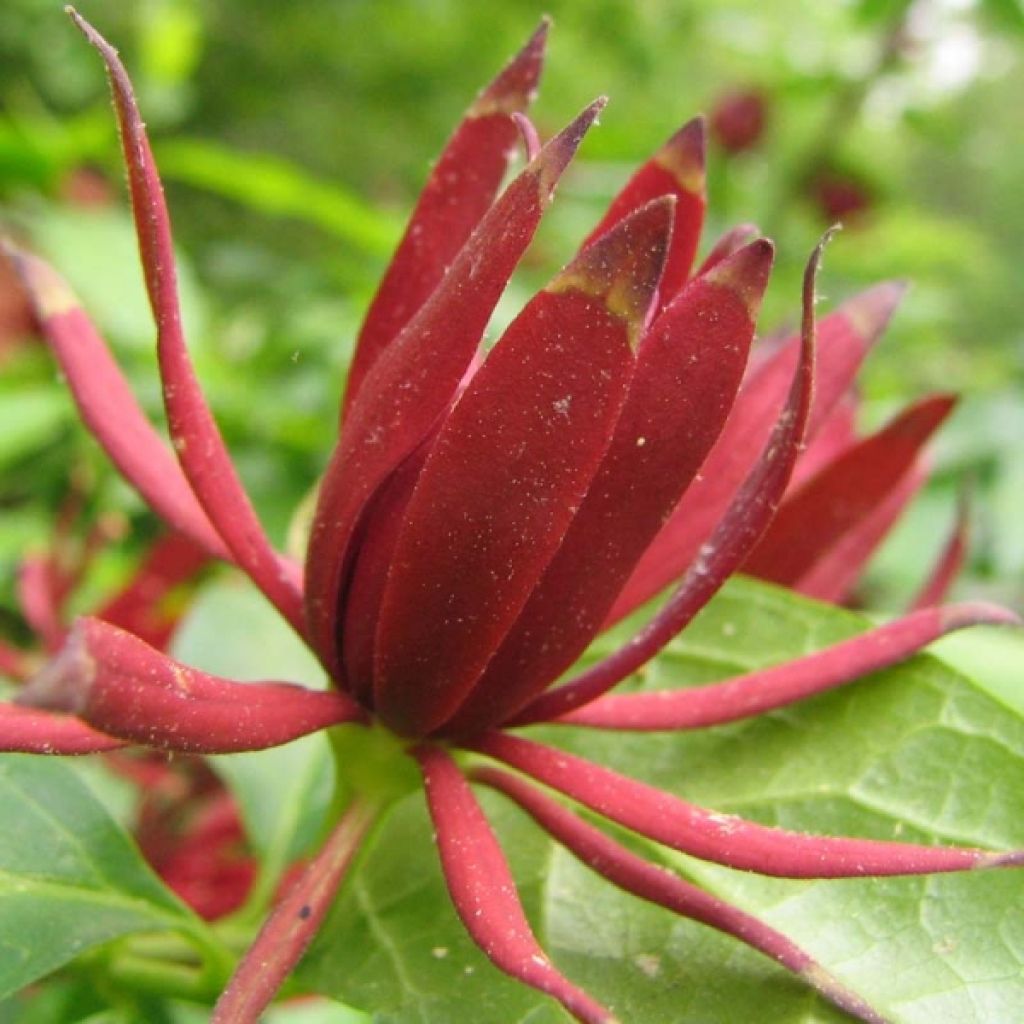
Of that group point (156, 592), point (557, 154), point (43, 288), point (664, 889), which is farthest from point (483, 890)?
point (156, 592)

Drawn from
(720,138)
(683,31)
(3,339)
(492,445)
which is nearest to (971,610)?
(492,445)

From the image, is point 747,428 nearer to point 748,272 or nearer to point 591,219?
point 748,272

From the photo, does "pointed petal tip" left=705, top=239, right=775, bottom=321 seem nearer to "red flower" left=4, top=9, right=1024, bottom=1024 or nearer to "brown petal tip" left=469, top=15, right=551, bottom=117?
"red flower" left=4, top=9, right=1024, bottom=1024

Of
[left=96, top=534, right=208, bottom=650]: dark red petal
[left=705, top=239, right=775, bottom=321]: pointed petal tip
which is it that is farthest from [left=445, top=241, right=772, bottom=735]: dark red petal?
[left=96, top=534, right=208, bottom=650]: dark red petal

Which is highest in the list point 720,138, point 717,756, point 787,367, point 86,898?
point 720,138

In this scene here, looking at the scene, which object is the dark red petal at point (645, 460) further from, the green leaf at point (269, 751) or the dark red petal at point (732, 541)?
the green leaf at point (269, 751)

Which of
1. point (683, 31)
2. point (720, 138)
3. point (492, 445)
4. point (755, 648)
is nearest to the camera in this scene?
point (492, 445)

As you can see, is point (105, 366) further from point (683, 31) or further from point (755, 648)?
point (683, 31)

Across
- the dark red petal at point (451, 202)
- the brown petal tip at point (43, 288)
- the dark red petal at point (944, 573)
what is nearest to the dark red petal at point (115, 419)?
the brown petal tip at point (43, 288)
